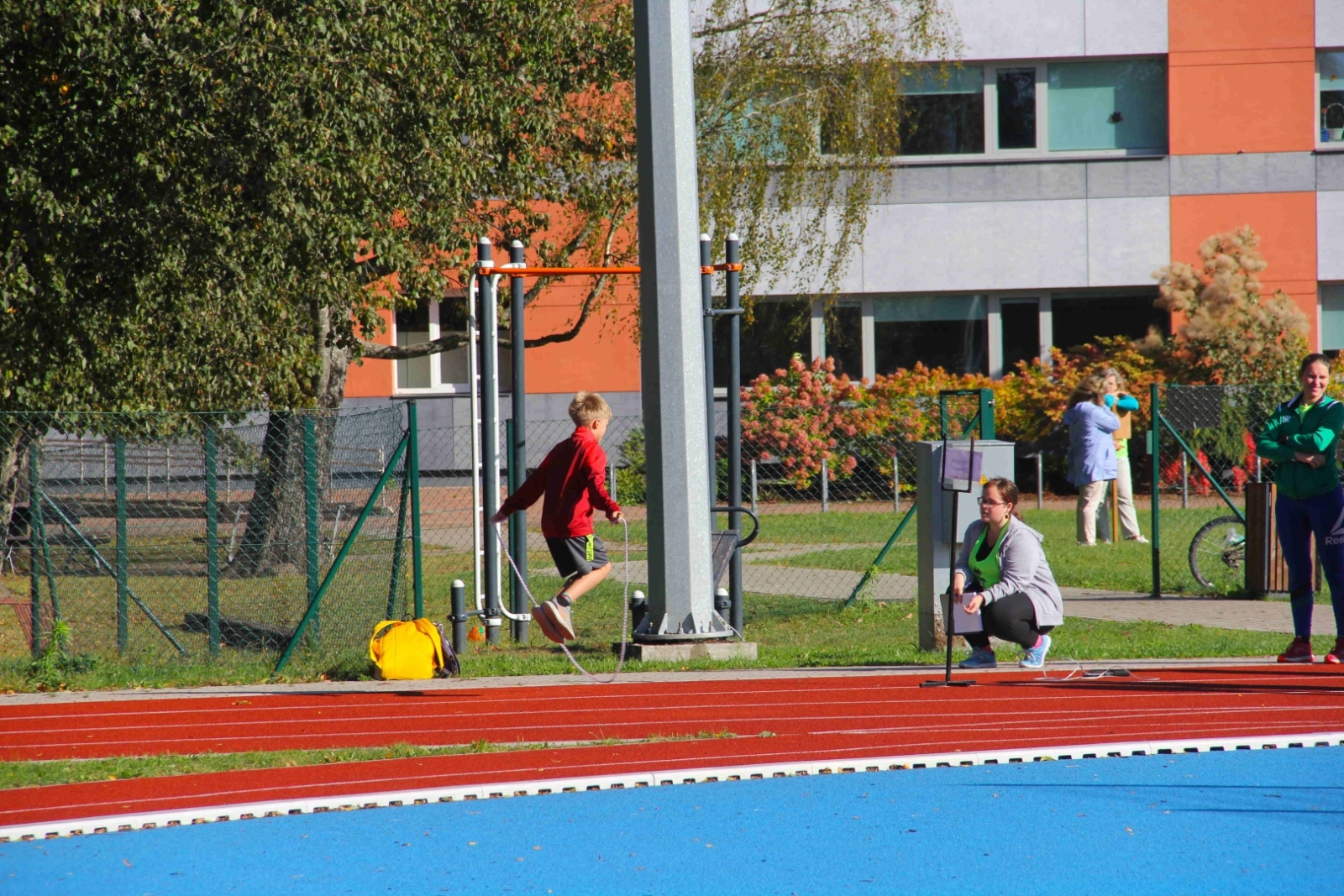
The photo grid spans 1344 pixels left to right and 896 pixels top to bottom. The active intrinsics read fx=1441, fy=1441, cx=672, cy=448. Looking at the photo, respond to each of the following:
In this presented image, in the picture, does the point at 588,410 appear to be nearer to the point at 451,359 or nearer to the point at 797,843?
the point at 797,843

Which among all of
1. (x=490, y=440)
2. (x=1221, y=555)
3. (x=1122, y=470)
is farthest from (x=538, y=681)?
(x=1122, y=470)

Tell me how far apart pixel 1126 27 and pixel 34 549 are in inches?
857

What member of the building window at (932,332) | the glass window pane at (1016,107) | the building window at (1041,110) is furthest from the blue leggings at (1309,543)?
the glass window pane at (1016,107)

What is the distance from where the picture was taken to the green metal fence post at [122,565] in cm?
1025

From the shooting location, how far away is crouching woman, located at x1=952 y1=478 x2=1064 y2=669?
30.2ft

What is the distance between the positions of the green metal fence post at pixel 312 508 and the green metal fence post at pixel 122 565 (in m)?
1.27

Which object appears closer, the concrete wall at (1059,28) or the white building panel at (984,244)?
the concrete wall at (1059,28)

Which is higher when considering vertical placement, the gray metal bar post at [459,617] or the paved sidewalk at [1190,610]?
the gray metal bar post at [459,617]

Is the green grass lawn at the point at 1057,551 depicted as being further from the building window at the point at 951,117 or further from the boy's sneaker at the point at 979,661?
the building window at the point at 951,117

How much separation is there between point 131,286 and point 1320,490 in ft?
29.2

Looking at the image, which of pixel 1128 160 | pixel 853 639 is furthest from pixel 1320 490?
pixel 1128 160

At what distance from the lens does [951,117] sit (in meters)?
26.3

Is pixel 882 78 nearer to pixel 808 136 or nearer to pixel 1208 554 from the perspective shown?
pixel 808 136

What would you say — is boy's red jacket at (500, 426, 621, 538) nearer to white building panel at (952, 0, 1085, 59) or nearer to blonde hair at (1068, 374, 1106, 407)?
blonde hair at (1068, 374, 1106, 407)
